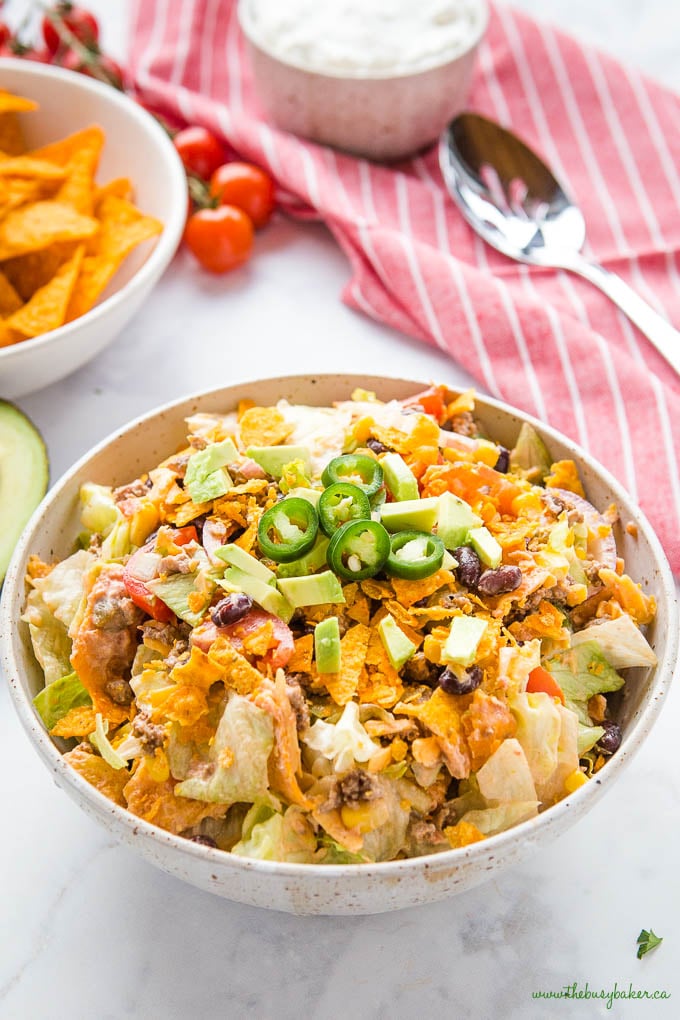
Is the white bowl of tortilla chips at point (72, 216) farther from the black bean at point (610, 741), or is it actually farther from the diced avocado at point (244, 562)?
the black bean at point (610, 741)

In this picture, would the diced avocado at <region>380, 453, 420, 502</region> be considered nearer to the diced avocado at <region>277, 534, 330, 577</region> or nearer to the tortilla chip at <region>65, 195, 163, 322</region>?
the diced avocado at <region>277, 534, 330, 577</region>

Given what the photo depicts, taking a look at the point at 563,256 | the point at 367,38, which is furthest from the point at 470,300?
the point at 367,38

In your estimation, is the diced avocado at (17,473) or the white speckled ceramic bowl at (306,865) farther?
the diced avocado at (17,473)

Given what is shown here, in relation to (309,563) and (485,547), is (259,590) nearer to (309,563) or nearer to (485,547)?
(309,563)

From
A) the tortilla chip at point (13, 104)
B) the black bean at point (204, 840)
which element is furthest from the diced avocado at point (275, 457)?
the tortilla chip at point (13, 104)

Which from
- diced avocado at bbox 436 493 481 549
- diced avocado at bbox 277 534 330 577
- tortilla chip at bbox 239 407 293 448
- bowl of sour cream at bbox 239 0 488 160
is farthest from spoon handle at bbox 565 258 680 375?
diced avocado at bbox 277 534 330 577

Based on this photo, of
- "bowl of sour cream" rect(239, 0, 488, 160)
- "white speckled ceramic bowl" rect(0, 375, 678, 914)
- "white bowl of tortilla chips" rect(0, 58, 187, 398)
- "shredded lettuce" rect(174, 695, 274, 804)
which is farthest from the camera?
"bowl of sour cream" rect(239, 0, 488, 160)
